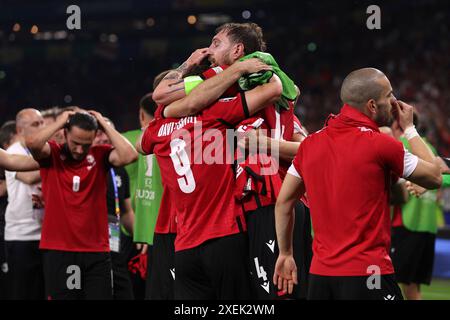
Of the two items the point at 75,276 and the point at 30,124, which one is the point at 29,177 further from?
the point at 75,276

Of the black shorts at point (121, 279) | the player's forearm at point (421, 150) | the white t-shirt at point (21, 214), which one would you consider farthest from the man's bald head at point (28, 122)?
the player's forearm at point (421, 150)

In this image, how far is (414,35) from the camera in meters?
22.3

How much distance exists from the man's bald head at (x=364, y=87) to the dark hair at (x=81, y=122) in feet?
9.35

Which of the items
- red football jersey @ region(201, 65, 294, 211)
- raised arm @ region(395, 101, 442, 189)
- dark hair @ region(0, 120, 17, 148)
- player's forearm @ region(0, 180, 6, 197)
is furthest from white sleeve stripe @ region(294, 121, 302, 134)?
dark hair @ region(0, 120, 17, 148)

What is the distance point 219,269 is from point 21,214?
3557mm

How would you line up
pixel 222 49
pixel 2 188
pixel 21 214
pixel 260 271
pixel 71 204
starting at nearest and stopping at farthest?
1. pixel 260 271
2. pixel 222 49
3. pixel 71 204
4. pixel 2 188
5. pixel 21 214

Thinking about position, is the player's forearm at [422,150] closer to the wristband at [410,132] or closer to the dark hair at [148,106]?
the wristband at [410,132]

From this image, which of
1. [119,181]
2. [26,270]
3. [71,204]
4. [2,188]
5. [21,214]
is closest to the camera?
[71,204]

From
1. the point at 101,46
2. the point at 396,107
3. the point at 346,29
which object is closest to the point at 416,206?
the point at 396,107

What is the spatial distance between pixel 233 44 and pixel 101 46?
79.6ft

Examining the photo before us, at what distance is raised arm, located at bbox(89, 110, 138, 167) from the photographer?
6609 millimetres

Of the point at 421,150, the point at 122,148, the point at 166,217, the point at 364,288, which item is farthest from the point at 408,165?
the point at 122,148

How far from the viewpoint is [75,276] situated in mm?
6469

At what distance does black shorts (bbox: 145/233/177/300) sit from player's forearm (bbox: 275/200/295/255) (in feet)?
6.02
